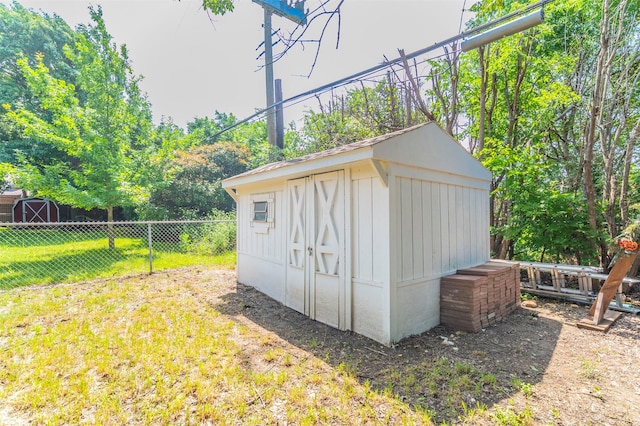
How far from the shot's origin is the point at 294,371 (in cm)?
275

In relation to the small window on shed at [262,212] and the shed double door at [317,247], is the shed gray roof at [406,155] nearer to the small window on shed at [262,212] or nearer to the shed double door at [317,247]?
the shed double door at [317,247]

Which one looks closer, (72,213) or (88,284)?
(88,284)

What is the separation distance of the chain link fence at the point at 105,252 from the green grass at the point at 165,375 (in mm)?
2390

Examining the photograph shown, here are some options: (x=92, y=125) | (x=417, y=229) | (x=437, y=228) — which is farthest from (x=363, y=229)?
(x=92, y=125)

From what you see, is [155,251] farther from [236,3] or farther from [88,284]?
[236,3]

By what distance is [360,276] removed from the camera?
3453 millimetres

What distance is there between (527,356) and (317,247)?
2.60 meters

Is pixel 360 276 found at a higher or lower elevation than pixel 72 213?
lower

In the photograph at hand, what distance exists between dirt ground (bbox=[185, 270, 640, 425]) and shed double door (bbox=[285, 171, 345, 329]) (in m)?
0.25

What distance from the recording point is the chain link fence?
6398 millimetres

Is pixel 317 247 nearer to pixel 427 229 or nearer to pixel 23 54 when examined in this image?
pixel 427 229

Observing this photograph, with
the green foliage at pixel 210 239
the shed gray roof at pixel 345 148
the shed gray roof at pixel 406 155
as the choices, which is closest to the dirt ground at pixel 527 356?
the shed gray roof at pixel 406 155

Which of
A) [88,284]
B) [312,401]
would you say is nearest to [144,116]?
[88,284]

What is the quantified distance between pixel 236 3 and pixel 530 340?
4.97 m
